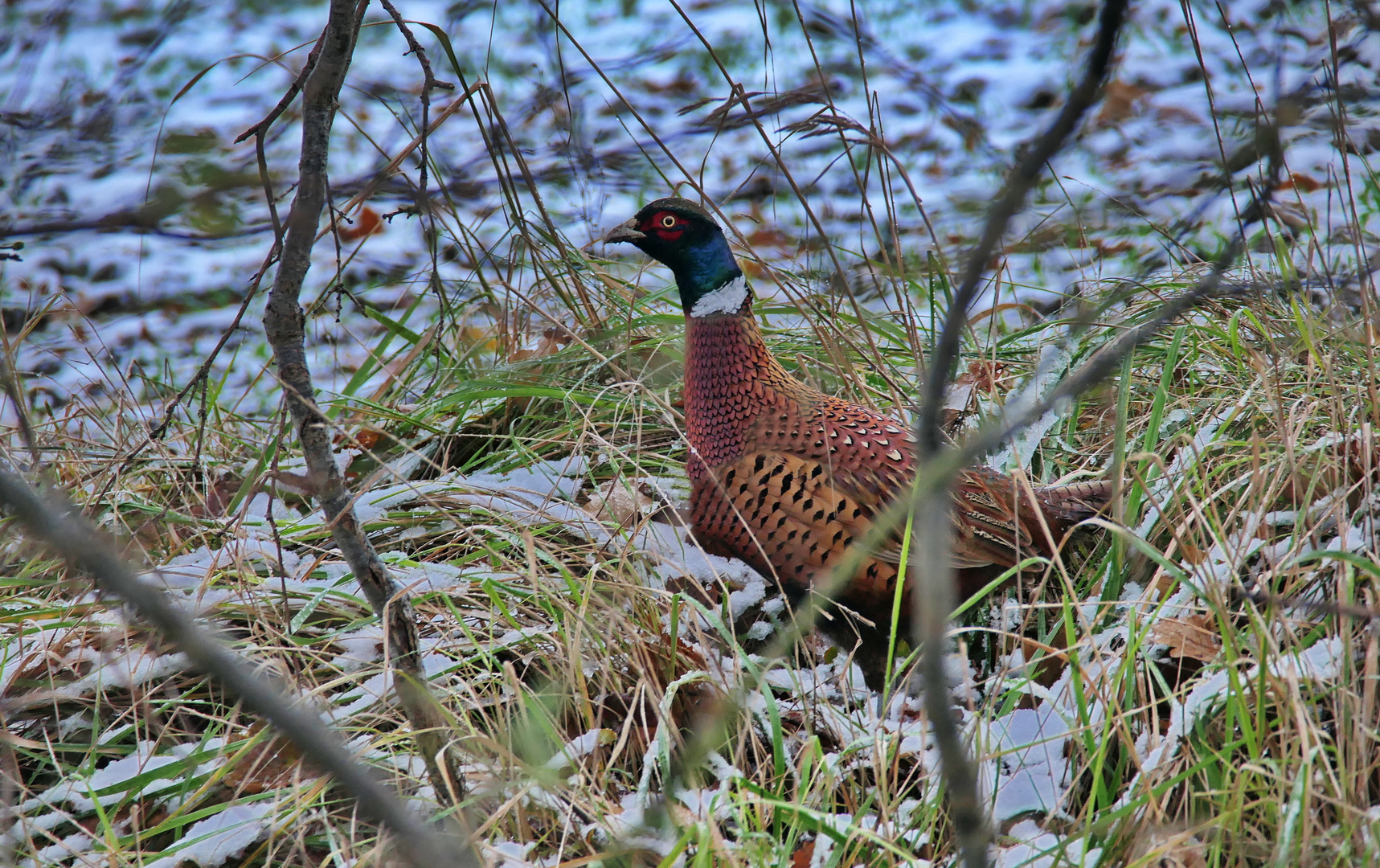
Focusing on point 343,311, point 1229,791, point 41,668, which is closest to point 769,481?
point 1229,791

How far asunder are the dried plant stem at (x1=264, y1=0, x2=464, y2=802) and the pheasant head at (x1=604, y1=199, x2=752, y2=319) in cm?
131

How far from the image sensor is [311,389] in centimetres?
150

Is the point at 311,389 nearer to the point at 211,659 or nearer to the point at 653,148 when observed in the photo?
the point at 211,659

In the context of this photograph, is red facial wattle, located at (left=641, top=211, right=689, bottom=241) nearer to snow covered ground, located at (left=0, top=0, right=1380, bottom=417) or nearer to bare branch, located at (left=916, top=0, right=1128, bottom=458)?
snow covered ground, located at (left=0, top=0, right=1380, bottom=417)

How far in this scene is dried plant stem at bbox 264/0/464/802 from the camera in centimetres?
130

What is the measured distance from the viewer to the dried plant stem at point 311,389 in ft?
4.26

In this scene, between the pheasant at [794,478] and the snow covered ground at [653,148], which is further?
the pheasant at [794,478]

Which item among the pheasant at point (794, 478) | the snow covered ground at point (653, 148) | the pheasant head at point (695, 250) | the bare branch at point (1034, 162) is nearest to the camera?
the bare branch at point (1034, 162)

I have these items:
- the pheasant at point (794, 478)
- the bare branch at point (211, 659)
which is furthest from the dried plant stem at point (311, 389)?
the pheasant at point (794, 478)

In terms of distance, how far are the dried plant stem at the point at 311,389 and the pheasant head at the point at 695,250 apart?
4.31 ft

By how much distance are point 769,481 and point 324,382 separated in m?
2.94

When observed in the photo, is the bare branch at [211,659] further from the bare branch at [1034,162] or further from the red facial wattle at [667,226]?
the red facial wattle at [667,226]

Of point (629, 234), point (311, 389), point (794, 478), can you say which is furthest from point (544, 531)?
point (311, 389)

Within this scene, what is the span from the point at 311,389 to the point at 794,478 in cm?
130
